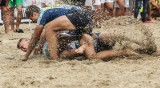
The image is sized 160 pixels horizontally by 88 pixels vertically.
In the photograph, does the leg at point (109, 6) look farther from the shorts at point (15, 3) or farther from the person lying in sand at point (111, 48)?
the person lying in sand at point (111, 48)

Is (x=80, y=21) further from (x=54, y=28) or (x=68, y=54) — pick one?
(x=68, y=54)

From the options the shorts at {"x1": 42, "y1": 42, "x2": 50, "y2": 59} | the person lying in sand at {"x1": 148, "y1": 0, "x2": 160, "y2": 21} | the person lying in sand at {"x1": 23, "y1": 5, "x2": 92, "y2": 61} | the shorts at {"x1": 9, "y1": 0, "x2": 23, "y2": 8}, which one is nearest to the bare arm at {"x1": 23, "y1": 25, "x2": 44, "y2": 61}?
the person lying in sand at {"x1": 23, "y1": 5, "x2": 92, "y2": 61}

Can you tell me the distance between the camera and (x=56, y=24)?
24.1 feet

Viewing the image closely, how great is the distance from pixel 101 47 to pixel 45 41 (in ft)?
2.89

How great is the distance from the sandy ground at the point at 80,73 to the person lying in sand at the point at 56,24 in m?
0.27

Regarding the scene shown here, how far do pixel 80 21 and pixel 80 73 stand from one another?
132cm

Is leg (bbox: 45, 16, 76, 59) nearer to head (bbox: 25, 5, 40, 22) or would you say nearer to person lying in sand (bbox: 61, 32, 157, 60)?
person lying in sand (bbox: 61, 32, 157, 60)

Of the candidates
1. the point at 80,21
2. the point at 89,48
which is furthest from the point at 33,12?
the point at 89,48

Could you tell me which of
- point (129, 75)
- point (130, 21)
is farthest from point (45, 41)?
point (130, 21)

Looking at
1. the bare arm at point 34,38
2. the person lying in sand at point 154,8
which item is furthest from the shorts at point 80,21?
the person lying in sand at point 154,8

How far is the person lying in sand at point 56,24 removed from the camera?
734 centimetres

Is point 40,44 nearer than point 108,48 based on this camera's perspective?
No

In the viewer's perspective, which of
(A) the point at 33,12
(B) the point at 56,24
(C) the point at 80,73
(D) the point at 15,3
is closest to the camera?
(C) the point at 80,73

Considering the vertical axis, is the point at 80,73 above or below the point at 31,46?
below
